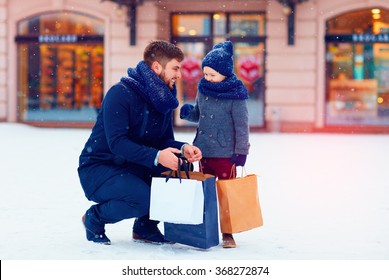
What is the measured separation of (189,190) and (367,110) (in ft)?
52.1

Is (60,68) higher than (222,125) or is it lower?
higher

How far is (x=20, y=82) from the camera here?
21.5 m

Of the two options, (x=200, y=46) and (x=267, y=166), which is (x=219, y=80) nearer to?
(x=267, y=166)

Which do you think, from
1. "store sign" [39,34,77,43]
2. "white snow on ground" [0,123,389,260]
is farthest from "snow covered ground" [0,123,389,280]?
"store sign" [39,34,77,43]

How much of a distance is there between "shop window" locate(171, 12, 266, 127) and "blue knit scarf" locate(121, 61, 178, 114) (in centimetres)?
1517

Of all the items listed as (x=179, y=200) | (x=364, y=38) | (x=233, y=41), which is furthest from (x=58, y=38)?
(x=179, y=200)

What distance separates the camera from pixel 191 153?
499 cm

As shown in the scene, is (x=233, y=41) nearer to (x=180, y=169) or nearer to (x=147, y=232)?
(x=147, y=232)

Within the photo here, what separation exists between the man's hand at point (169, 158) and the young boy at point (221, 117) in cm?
67

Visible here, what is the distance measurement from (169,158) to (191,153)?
16 centimetres

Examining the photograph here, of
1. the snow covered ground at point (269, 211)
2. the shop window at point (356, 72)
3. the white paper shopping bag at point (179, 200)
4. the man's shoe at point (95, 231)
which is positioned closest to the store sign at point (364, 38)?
the shop window at point (356, 72)

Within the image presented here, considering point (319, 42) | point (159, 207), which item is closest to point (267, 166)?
point (159, 207)

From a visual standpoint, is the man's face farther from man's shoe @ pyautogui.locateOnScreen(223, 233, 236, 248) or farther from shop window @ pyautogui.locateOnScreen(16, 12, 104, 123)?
shop window @ pyautogui.locateOnScreen(16, 12, 104, 123)

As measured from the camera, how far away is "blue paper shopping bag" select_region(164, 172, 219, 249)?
496 cm
